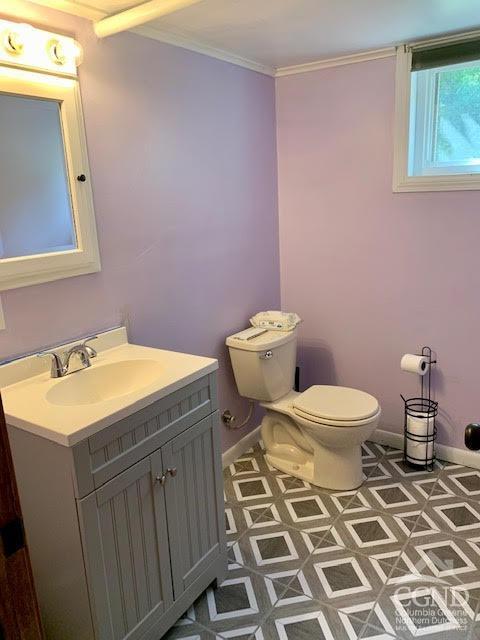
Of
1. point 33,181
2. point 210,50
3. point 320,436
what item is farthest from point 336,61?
point 320,436

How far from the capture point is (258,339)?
258 centimetres

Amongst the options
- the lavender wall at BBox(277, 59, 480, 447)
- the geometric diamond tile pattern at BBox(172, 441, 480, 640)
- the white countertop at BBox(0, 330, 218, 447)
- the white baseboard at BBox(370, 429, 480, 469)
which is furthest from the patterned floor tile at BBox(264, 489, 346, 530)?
the white countertop at BBox(0, 330, 218, 447)

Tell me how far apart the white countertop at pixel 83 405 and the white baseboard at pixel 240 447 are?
1.06 m

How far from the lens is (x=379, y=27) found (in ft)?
7.03

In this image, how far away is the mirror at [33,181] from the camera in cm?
163

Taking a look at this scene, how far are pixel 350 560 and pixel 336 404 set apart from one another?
2.33 ft

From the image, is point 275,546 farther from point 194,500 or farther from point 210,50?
point 210,50

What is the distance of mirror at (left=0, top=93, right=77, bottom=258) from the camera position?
163cm

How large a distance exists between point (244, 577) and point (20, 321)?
1292mm

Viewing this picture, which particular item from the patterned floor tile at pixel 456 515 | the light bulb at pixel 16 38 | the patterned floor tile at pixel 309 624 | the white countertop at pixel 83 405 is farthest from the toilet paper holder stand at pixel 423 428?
the light bulb at pixel 16 38

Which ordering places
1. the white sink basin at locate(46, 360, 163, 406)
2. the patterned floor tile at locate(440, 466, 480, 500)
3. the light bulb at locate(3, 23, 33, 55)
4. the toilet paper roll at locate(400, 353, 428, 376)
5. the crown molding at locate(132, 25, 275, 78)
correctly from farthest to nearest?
1. the toilet paper roll at locate(400, 353, 428, 376)
2. the patterned floor tile at locate(440, 466, 480, 500)
3. the crown molding at locate(132, 25, 275, 78)
4. the white sink basin at locate(46, 360, 163, 406)
5. the light bulb at locate(3, 23, 33, 55)

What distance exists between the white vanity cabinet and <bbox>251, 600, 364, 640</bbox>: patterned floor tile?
293 millimetres

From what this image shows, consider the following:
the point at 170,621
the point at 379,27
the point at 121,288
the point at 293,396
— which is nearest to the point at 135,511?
the point at 170,621

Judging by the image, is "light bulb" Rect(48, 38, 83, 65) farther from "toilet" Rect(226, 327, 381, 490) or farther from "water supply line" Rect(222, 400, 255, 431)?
"water supply line" Rect(222, 400, 255, 431)
